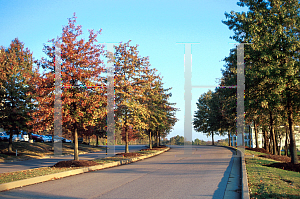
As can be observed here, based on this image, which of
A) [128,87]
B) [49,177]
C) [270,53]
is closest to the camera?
[49,177]

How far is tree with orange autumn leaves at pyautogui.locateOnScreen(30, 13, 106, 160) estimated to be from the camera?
15305 mm

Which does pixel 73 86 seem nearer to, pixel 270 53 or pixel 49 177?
pixel 49 177

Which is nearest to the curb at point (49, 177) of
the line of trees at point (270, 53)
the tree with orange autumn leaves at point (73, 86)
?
the tree with orange autumn leaves at point (73, 86)

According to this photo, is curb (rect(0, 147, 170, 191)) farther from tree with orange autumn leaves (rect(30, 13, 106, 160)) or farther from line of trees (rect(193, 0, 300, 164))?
line of trees (rect(193, 0, 300, 164))

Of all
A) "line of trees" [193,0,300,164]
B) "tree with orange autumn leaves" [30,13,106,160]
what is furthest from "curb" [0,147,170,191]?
"line of trees" [193,0,300,164]

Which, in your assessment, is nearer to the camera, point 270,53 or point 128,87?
point 270,53

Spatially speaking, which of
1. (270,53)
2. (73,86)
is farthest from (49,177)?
(270,53)

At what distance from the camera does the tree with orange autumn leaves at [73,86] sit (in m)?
15.3

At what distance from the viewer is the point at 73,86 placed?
1594cm

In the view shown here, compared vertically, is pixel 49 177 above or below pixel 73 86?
below

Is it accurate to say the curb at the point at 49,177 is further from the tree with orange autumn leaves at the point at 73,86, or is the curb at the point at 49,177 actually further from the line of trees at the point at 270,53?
the line of trees at the point at 270,53

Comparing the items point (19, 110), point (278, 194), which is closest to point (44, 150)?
point (19, 110)

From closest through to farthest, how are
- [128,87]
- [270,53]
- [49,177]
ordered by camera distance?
[49,177], [270,53], [128,87]

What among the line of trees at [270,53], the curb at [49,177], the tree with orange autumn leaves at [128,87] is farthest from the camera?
the tree with orange autumn leaves at [128,87]
